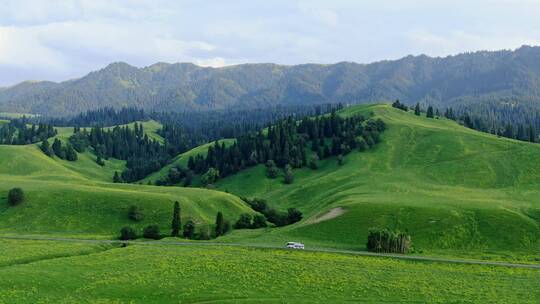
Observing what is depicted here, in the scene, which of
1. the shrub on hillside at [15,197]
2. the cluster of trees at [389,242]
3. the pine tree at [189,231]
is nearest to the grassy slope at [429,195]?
the cluster of trees at [389,242]

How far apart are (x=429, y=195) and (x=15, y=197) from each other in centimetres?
10560

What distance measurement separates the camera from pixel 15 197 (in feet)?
417

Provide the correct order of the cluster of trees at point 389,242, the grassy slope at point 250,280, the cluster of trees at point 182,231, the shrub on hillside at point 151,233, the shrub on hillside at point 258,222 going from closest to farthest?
the grassy slope at point 250,280
the cluster of trees at point 389,242
the cluster of trees at point 182,231
the shrub on hillside at point 151,233
the shrub on hillside at point 258,222

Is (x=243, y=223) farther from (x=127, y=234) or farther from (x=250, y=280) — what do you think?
(x=250, y=280)

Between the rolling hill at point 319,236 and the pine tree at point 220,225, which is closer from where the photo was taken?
the rolling hill at point 319,236

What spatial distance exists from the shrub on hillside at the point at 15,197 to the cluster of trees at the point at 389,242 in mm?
88824

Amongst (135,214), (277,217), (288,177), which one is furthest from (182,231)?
(288,177)

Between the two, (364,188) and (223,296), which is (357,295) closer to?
(223,296)

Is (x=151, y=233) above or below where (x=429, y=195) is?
below

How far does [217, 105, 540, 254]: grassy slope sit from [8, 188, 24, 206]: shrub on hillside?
58626 mm

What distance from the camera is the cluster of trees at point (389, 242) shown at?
87438 mm

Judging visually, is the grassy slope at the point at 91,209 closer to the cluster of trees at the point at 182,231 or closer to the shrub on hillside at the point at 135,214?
the shrub on hillside at the point at 135,214

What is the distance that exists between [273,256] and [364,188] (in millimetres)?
75322

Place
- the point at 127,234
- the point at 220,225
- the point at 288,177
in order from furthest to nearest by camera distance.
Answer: the point at 288,177
the point at 220,225
the point at 127,234
